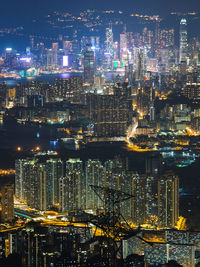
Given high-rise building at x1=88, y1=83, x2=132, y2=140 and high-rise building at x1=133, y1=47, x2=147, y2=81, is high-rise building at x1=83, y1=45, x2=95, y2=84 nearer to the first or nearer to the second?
high-rise building at x1=133, y1=47, x2=147, y2=81

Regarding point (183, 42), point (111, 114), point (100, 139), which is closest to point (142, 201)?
point (100, 139)

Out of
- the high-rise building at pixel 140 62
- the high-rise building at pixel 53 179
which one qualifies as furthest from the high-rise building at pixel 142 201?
the high-rise building at pixel 140 62

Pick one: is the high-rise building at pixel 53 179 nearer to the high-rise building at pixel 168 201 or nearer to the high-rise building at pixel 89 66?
the high-rise building at pixel 168 201

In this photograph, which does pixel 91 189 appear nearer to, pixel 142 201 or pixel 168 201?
pixel 142 201

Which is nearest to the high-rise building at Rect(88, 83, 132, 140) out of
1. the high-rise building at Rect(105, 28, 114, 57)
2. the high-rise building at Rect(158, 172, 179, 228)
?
the high-rise building at Rect(158, 172, 179, 228)

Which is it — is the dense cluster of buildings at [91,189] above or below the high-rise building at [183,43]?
below

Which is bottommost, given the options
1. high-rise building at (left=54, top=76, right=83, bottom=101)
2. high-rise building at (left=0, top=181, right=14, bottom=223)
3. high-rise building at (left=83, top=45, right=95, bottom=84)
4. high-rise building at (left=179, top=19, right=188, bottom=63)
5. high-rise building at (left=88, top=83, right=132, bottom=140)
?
high-rise building at (left=0, top=181, right=14, bottom=223)
